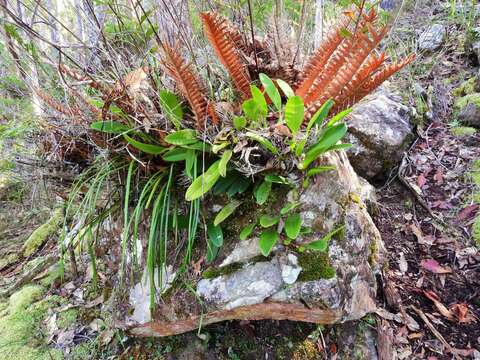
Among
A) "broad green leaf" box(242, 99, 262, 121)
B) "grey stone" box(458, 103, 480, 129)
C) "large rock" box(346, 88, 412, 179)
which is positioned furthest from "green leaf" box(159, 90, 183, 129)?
"grey stone" box(458, 103, 480, 129)

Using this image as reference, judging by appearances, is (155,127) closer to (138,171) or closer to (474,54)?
(138,171)

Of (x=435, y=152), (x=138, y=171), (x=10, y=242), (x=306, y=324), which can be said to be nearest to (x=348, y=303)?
(x=306, y=324)

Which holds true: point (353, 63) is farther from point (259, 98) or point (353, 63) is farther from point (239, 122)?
point (239, 122)

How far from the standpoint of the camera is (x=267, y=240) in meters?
1.43

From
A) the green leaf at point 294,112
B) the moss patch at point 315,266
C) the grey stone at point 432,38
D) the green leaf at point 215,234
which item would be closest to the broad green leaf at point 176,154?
the green leaf at point 215,234

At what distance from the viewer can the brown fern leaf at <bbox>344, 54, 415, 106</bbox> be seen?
146 cm

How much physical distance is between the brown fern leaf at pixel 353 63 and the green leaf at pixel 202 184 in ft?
2.04

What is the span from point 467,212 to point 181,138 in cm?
238

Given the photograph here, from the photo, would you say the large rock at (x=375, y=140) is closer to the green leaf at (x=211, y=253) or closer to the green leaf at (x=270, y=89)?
the green leaf at (x=270, y=89)

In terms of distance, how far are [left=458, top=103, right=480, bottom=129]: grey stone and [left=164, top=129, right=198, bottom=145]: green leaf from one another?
3.12m

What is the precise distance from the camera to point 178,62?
53.2 inches

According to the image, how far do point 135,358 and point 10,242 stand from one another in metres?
2.88

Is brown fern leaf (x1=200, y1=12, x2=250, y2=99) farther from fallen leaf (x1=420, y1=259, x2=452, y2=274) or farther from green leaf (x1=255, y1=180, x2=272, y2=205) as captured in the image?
fallen leaf (x1=420, y1=259, x2=452, y2=274)

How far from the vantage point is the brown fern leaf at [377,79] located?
1459 millimetres
